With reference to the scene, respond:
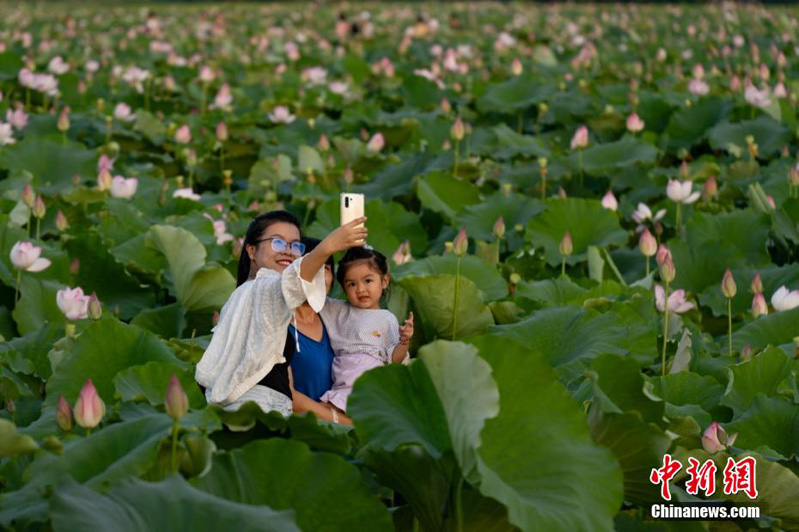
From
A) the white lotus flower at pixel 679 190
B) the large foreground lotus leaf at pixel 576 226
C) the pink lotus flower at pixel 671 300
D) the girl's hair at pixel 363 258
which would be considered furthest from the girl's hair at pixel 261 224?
the white lotus flower at pixel 679 190

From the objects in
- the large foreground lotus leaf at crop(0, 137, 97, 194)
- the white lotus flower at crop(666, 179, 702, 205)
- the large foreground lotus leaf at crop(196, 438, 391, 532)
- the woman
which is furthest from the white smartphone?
the large foreground lotus leaf at crop(0, 137, 97, 194)

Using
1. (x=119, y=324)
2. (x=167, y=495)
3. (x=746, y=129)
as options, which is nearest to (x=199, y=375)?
(x=119, y=324)

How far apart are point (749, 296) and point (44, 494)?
8.69ft

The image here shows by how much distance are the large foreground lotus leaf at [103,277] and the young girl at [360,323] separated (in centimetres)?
109

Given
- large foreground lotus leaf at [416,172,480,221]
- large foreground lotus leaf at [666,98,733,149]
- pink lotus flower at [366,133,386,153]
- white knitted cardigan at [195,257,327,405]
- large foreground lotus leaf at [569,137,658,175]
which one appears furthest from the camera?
large foreground lotus leaf at [666,98,733,149]

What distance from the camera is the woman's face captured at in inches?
117

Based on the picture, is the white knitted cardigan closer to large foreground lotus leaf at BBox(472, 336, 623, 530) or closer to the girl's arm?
the girl's arm

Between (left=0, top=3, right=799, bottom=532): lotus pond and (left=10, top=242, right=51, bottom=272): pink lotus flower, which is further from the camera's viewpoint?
(left=10, top=242, right=51, bottom=272): pink lotus flower

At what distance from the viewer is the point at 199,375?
276cm

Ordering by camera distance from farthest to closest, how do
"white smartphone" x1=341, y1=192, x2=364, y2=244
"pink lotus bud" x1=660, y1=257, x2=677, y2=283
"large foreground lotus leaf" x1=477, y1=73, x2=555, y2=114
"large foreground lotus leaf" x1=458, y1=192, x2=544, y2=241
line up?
1. "large foreground lotus leaf" x1=477, y1=73, x2=555, y2=114
2. "large foreground lotus leaf" x1=458, y1=192, x2=544, y2=241
3. "pink lotus bud" x1=660, y1=257, x2=677, y2=283
4. "white smartphone" x1=341, y1=192, x2=364, y2=244

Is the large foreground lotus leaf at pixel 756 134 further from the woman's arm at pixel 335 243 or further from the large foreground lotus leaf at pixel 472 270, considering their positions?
the woman's arm at pixel 335 243

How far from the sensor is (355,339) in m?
3.12

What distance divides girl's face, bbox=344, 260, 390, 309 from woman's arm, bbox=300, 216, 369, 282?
1.82 feet

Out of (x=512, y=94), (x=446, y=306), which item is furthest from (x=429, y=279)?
(x=512, y=94)
